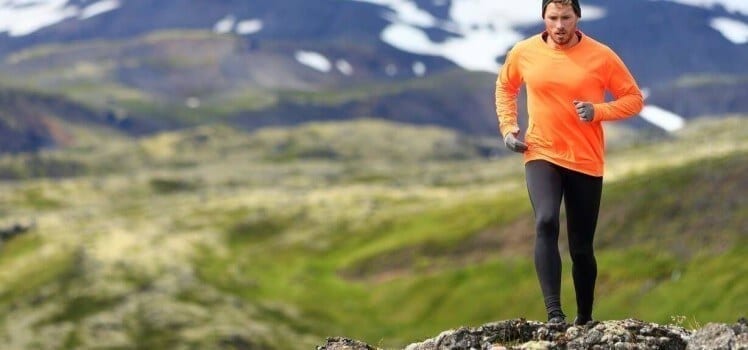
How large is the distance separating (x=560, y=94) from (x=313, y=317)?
16662 centimetres

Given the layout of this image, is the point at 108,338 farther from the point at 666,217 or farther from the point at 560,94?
the point at 560,94

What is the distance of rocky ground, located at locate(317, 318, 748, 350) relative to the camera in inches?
547

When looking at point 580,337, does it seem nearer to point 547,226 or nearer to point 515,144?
point 547,226

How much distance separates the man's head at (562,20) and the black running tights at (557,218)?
1958 mm

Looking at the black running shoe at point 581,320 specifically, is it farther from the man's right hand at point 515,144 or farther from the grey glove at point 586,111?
the grey glove at point 586,111

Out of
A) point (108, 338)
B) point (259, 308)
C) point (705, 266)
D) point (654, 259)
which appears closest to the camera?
point (705, 266)

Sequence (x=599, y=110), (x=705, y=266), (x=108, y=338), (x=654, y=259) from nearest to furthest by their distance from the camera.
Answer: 1. (x=599, y=110)
2. (x=705, y=266)
3. (x=654, y=259)
4. (x=108, y=338)

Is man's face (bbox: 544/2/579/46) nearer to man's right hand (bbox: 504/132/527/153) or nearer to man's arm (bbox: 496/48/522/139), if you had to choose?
man's arm (bbox: 496/48/522/139)

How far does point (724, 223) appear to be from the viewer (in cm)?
16725

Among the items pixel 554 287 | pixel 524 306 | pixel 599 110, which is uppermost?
pixel 524 306

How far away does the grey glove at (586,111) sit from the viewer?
16359 millimetres

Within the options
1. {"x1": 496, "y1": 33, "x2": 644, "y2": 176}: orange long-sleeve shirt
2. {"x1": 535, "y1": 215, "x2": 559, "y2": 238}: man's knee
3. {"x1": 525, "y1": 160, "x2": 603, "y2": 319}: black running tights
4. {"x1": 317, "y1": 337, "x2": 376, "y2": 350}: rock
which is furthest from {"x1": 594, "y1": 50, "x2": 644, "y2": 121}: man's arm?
{"x1": 317, "y1": 337, "x2": 376, "y2": 350}: rock

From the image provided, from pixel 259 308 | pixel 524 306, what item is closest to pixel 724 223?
pixel 524 306

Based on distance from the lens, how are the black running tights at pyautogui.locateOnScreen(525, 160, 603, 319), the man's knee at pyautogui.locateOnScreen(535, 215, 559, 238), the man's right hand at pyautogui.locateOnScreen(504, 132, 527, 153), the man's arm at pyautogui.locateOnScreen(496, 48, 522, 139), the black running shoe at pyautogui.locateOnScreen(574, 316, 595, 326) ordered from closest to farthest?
the man's knee at pyautogui.locateOnScreen(535, 215, 559, 238)
the black running tights at pyautogui.locateOnScreen(525, 160, 603, 319)
the black running shoe at pyautogui.locateOnScreen(574, 316, 595, 326)
the man's right hand at pyautogui.locateOnScreen(504, 132, 527, 153)
the man's arm at pyautogui.locateOnScreen(496, 48, 522, 139)
